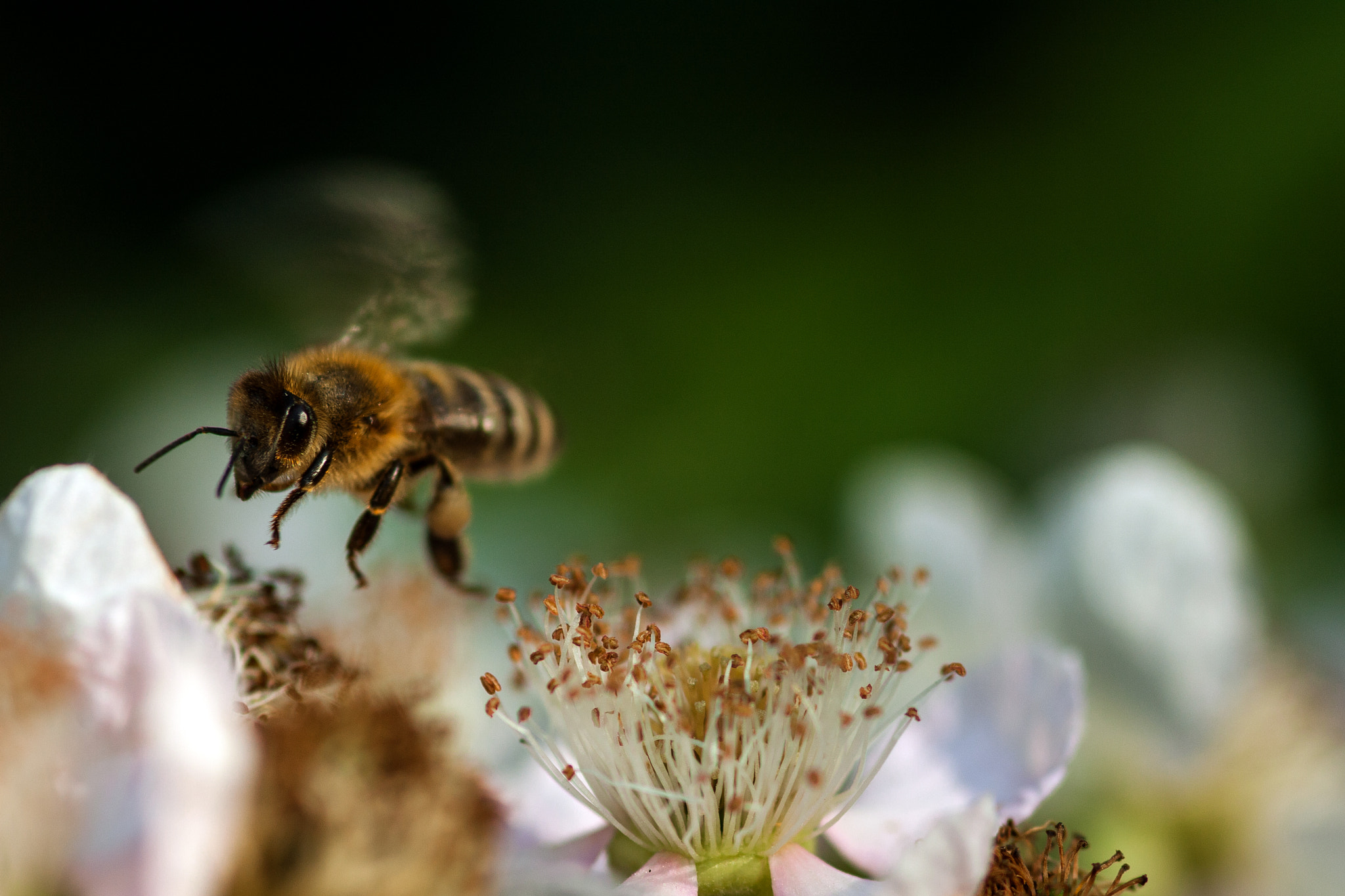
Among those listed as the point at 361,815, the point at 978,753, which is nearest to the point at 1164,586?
the point at 978,753

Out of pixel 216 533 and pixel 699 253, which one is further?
pixel 699 253

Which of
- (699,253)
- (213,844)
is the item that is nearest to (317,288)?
(213,844)

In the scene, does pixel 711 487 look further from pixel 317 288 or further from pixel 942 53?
pixel 317 288

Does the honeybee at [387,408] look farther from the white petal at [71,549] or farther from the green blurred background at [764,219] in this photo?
the green blurred background at [764,219]

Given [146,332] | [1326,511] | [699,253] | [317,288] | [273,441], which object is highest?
[699,253]

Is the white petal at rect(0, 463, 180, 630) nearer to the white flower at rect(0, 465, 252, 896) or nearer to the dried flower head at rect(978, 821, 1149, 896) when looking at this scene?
the white flower at rect(0, 465, 252, 896)
